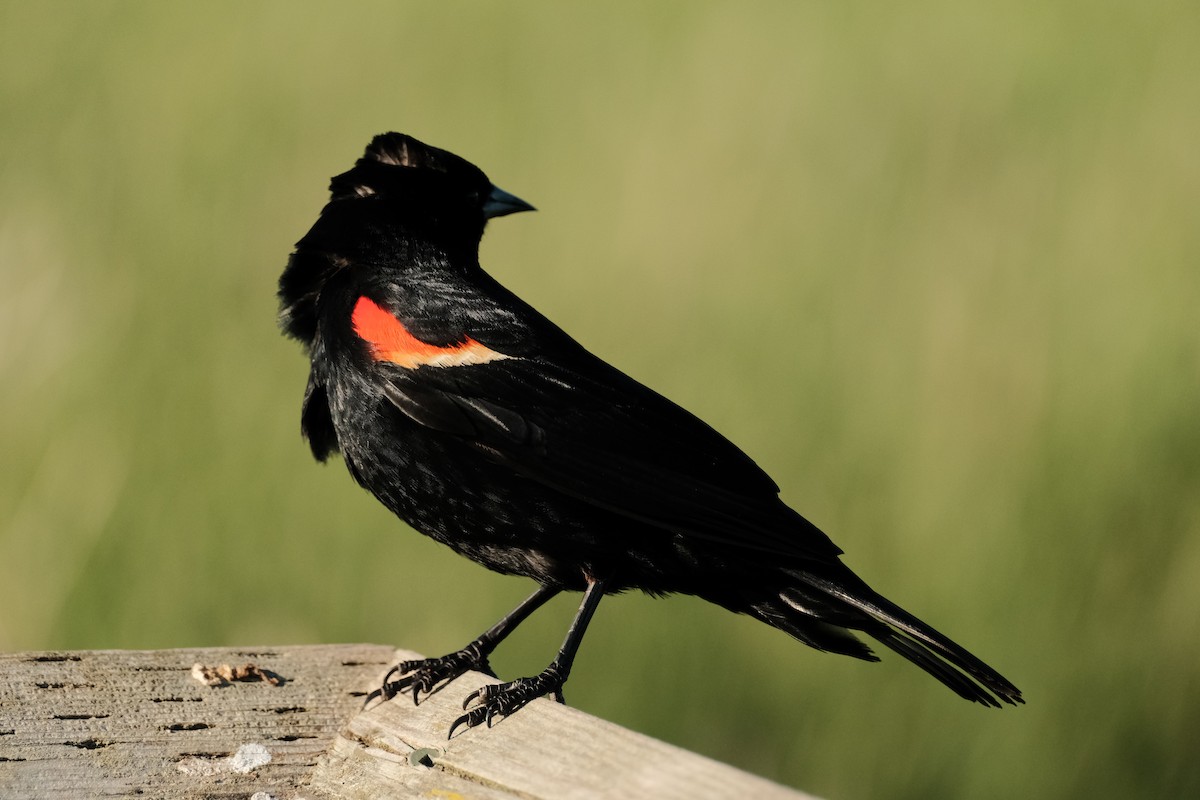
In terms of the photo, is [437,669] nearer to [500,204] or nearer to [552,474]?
[552,474]

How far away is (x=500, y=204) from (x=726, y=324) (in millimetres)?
847

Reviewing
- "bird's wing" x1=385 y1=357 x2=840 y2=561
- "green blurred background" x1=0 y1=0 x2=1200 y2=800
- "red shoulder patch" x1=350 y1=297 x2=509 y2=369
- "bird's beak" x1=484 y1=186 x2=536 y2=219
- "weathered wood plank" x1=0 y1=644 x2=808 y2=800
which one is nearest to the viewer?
"weathered wood plank" x1=0 y1=644 x2=808 y2=800

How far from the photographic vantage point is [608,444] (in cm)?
222

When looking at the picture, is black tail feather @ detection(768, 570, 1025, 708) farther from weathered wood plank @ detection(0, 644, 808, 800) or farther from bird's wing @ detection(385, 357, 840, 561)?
weathered wood plank @ detection(0, 644, 808, 800)

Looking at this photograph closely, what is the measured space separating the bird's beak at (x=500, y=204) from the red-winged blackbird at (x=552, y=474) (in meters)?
0.32

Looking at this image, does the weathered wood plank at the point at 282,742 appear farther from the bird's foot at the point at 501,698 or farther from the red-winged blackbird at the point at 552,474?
the red-winged blackbird at the point at 552,474

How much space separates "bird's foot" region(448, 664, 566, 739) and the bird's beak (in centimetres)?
98

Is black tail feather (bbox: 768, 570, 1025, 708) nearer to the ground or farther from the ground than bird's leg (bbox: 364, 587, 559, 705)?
farther from the ground

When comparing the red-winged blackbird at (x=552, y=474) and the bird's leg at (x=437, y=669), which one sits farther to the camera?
the red-winged blackbird at (x=552, y=474)

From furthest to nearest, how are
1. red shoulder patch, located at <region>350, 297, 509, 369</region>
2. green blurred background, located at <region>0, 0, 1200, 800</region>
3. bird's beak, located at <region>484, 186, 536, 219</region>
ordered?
green blurred background, located at <region>0, 0, 1200, 800</region> → bird's beak, located at <region>484, 186, 536, 219</region> → red shoulder patch, located at <region>350, 297, 509, 369</region>

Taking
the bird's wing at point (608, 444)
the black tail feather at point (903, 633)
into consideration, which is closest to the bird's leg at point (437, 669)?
the bird's wing at point (608, 444)

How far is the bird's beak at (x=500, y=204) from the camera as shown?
274cm

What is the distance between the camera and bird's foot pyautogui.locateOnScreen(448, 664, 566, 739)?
1.85 metres

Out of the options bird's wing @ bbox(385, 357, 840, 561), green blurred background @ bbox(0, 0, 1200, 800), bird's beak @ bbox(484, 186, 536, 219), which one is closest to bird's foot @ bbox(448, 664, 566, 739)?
bird's wing @ bbox(385, 357, 840, 561)
